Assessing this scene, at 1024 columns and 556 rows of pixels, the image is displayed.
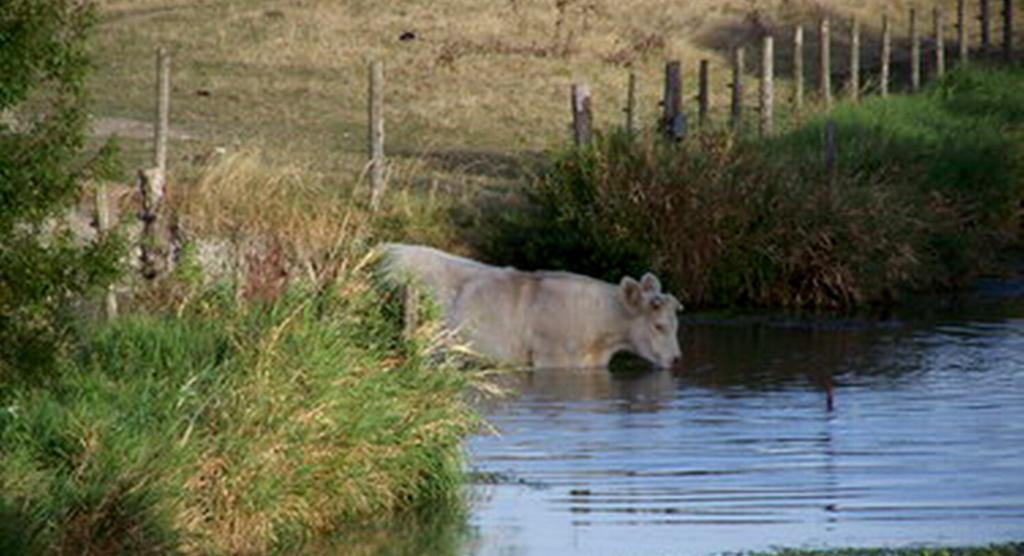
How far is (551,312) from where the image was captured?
22.6 metres

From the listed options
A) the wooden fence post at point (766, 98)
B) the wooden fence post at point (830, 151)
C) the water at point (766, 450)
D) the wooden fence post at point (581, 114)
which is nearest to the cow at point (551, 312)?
the water at point (766, 450)

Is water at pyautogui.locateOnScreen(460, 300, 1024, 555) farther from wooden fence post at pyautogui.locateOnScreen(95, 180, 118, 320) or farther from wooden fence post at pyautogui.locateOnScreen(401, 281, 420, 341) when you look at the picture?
wooden fence post at pyautogui.locateOnScreen(95, 180, 118, 320)

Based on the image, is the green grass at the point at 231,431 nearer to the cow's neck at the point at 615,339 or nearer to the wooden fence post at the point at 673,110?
the cow's neck at the point at 615,339

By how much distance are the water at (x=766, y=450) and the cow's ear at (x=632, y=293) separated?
2.02 feet

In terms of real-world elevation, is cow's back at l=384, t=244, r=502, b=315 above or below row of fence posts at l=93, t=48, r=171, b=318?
below

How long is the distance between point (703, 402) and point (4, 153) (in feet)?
31.8

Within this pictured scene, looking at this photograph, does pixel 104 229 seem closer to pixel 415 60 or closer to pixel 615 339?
pixel 615 339

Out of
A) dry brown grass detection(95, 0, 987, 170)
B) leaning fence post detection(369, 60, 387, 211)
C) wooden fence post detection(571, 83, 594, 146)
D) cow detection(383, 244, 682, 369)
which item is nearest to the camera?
cow detection(383, 244, 682, 369)

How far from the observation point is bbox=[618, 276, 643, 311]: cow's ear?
22625mm

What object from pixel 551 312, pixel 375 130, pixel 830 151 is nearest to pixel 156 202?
pixel 551 312

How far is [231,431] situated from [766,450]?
4848mm

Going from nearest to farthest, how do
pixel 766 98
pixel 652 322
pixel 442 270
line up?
pixel 442 270
pixel 652 322
pixel 766 98

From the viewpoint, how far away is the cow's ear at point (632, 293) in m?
22.6

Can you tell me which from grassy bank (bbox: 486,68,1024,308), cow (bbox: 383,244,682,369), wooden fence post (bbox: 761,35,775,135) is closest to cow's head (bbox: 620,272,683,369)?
cow (bbox: 383,244,682,369)
